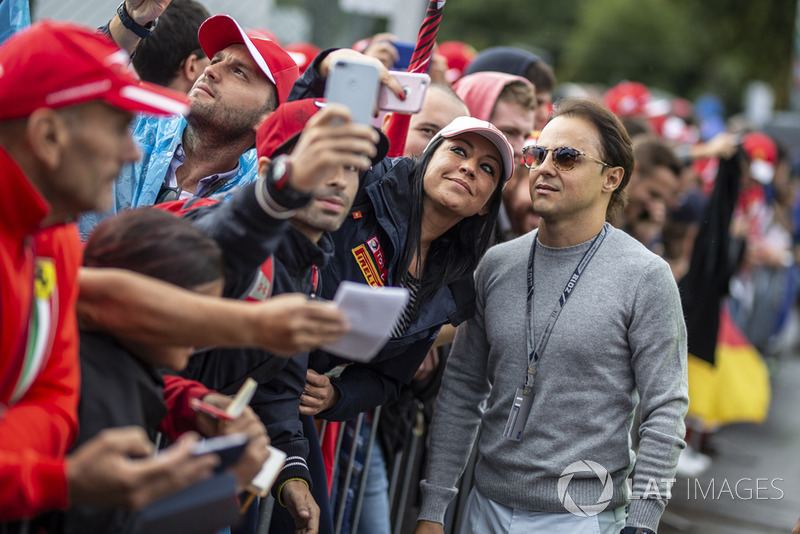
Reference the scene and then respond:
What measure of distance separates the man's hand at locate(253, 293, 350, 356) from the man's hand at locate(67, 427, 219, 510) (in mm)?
299

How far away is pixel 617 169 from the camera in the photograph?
3.17 m

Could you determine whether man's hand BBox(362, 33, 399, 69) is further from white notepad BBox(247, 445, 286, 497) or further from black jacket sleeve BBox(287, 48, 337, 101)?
white notepad BBox(247, 445, 286, 497)

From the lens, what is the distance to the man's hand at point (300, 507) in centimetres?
268

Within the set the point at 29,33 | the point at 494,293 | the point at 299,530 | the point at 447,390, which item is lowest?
the point at 299,530

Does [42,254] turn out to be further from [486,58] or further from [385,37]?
[486,58]

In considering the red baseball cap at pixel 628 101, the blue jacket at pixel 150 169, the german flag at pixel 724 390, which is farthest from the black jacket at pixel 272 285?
the red baseball cap at pixel 628 101

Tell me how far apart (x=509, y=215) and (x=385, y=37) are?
1262 mm

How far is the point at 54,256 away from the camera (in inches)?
68.5

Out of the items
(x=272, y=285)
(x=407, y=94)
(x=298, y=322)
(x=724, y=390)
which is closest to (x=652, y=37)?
(x=724, y=390)

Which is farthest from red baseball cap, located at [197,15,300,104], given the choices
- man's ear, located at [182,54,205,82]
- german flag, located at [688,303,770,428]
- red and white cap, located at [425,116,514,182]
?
german flag, located at [688,303,770,428]

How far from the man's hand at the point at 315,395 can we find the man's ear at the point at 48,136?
148 cm

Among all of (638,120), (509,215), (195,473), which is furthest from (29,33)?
(638,120)

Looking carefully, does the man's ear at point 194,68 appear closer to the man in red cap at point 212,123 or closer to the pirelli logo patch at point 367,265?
the man in red cap at point 212,123

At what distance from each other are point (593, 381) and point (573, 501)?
39 cm
